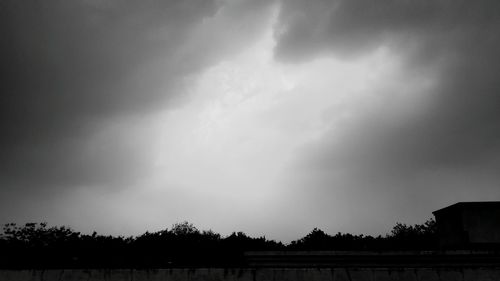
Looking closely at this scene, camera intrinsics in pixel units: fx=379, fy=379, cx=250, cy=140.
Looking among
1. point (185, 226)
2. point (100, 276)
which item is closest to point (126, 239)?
point (185, 226)

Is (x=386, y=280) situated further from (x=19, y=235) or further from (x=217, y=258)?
(x=19, y=235)

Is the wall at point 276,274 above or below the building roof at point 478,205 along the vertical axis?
below

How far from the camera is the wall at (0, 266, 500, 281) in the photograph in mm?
8750

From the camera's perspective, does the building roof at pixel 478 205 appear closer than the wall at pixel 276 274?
No

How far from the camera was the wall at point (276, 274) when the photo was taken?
8.75m

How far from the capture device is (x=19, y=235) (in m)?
56.0

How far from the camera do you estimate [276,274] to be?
351 inches

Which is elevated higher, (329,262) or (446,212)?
(446,212)

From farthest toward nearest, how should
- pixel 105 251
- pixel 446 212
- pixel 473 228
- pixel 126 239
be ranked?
pixel 126 239 < pixel 105 251 < pixel 446 212 < pixel 473 228

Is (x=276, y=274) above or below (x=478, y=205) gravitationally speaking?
below

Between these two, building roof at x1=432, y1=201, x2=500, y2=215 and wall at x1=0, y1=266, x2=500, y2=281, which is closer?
wall at x1=0, y1=266, x2=500, y2=281

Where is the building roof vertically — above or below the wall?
above

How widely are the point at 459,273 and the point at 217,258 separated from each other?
31888mm

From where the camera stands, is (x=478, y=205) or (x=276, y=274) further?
(x=478, y=205)
